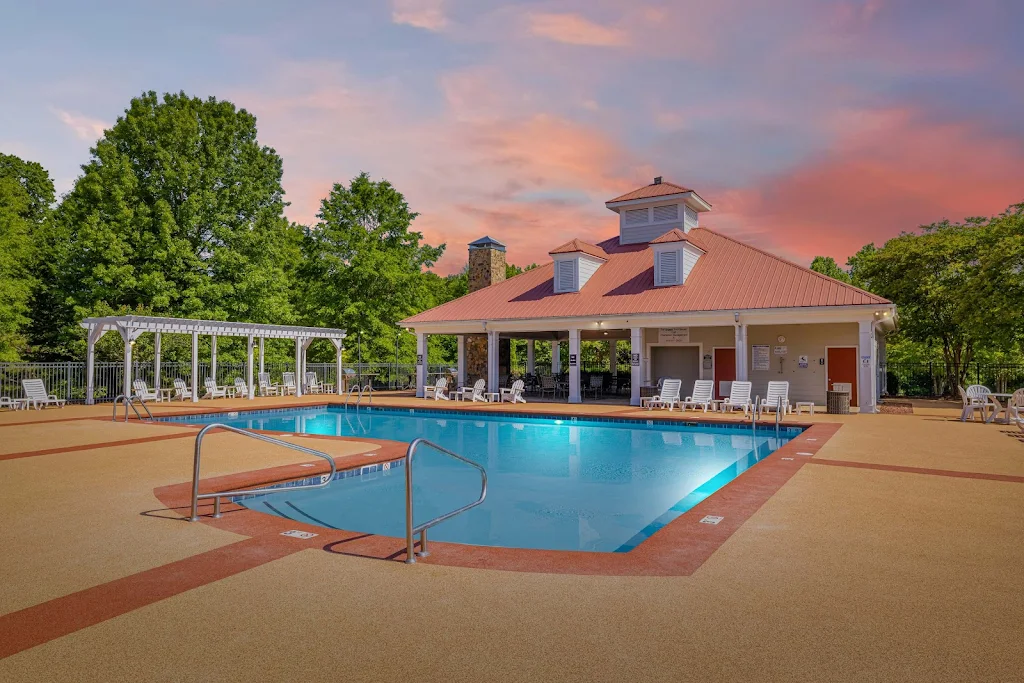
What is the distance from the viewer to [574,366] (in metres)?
22.1

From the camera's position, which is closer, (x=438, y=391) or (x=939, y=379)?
(x=438, y=391)

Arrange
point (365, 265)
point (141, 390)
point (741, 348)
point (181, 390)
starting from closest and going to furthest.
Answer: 1. point (741, 348)
2. point (141, 390)
3. point (181, 390)
4. point (365, 265)

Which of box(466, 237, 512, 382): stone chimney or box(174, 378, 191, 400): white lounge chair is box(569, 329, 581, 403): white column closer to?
box(466, 237, 512, 382): stone chimney

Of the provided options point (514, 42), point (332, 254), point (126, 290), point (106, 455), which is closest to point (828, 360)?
point (514, 42)

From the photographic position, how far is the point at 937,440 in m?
11.8

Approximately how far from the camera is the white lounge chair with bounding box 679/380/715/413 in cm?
1902

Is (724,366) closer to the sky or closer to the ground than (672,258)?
closer to the ground

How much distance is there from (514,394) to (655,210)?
9.43m

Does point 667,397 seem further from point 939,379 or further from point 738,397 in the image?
point 939,379

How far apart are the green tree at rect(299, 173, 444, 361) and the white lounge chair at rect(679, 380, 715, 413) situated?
1871 cm

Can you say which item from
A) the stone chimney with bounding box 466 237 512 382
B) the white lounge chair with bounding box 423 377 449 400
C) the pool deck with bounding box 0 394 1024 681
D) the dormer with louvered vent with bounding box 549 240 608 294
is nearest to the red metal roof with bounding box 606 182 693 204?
the dormer with louvered vent with bounding box 549 240 608 294

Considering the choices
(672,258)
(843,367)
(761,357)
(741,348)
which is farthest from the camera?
(672,258)

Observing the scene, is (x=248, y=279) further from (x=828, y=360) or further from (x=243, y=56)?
(x=828, y=360)

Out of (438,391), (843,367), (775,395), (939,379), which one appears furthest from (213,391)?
(939,379)
